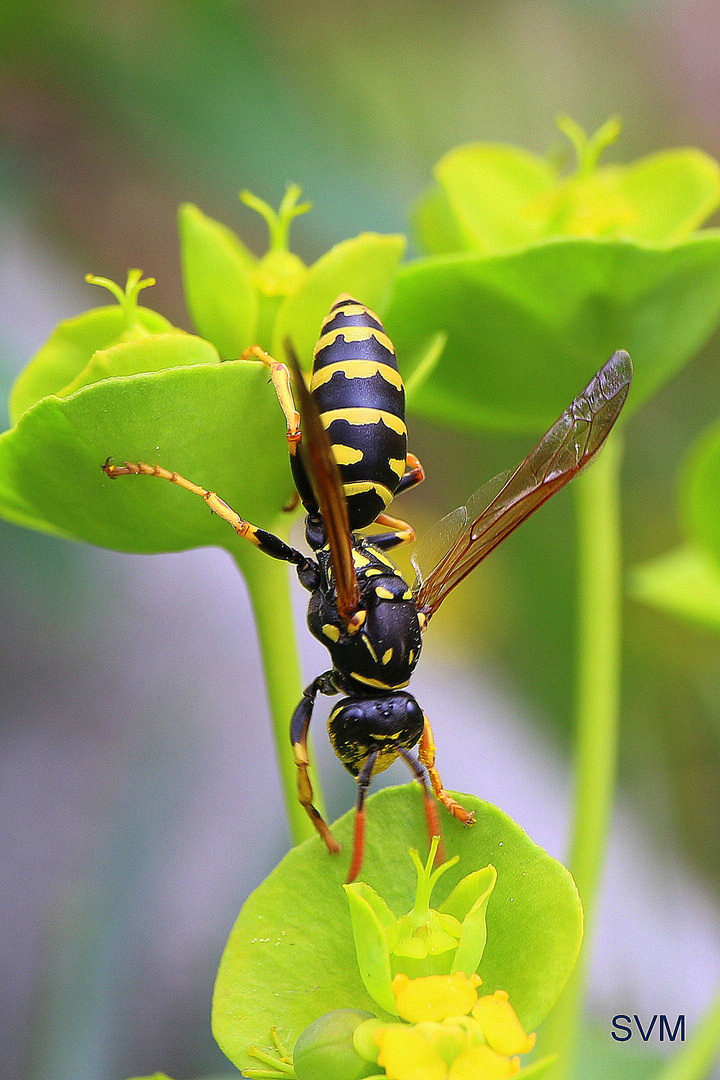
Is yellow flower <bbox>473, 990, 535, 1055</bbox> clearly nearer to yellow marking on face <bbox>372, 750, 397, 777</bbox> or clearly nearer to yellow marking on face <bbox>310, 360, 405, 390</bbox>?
yellow marking on face <bbox>372, 750, 397, 777</bbox>

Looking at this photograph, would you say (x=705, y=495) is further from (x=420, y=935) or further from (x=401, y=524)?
(x=420, y=935)

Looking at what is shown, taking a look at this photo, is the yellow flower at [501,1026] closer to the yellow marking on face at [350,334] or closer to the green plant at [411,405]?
the green plant at [411,405]

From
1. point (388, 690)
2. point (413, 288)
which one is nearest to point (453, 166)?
point (413, 288)

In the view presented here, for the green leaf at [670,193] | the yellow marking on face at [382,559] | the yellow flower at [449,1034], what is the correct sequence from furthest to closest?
the green leaf at [670,193]
the yellow marking on face at [382,559]
the yellow flower at [449,1034]

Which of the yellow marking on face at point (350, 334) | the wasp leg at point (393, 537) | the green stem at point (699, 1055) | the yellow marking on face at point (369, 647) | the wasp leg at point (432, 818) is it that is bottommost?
the green stem at point (699, 1055)

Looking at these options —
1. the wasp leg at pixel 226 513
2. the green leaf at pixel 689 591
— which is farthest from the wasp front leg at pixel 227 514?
the green leaf at pixel 689 591
